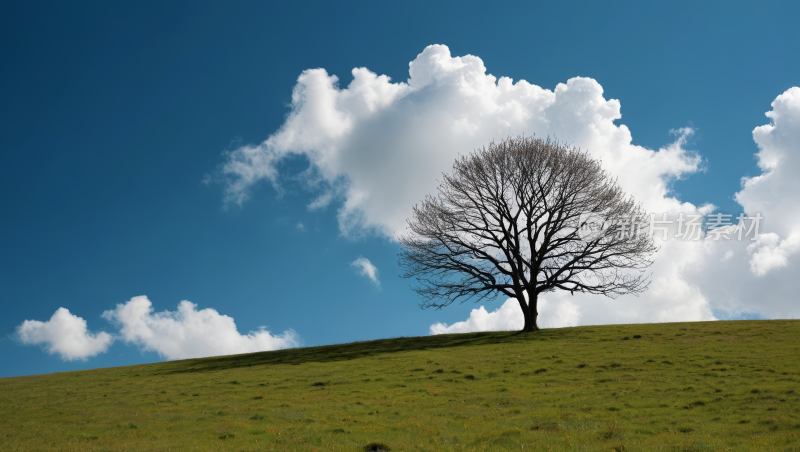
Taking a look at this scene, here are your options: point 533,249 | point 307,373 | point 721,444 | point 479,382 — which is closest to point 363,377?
point 307,373

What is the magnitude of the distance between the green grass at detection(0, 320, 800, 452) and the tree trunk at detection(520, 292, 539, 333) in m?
4.25

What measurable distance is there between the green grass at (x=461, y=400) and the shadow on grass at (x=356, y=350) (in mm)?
527

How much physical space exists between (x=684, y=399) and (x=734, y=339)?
15.3 m

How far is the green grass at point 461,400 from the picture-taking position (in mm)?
11531

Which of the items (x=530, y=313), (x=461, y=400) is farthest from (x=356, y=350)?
(x=461, y=400)

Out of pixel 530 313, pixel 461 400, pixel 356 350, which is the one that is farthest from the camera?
pixel 530 313

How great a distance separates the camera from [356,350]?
1298 inches

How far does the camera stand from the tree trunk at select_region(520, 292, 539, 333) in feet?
114

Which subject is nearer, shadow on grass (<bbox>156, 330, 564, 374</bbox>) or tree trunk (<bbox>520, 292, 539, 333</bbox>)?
shadow on grass (<bbox>156, 330, 564, 374</bbox>)

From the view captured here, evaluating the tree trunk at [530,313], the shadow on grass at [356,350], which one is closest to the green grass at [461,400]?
the shadow on grass at [356,350]

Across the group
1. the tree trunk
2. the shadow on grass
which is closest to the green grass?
the shadow on grass

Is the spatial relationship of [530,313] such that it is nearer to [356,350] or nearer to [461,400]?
[356,350]

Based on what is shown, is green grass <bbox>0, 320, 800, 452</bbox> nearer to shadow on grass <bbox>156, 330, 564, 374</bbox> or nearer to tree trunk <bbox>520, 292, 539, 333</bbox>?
shadow on grass <bbox>156, 330, 564, 374</bbox>

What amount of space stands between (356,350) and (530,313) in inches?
525
